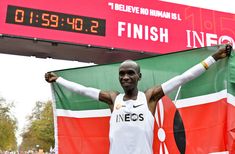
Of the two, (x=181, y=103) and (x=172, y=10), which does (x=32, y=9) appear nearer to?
(x=172, y=10)

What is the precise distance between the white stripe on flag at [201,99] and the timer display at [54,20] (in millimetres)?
4297

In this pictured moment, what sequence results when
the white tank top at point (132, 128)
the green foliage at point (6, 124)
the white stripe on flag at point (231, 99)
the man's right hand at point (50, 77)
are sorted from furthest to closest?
the green foliage at point (6, 124)
the man's right hand at point (50, 77)
the white stripe on flag at point (231, 99)
the white tank top at point (132, 128)

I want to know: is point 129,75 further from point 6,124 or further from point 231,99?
point 6,124

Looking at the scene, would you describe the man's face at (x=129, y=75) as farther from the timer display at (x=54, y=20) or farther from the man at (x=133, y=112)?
the timer display at (x=54, y=20)

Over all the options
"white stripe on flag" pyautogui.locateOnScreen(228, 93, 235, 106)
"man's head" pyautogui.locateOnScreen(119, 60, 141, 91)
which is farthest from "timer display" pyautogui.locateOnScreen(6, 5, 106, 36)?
"man's head" pyautogui.locateOnScreen(119, 60, 141, 91)

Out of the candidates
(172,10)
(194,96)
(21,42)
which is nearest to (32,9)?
(21,42)

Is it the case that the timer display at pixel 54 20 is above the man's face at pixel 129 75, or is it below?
above

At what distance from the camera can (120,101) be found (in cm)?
245

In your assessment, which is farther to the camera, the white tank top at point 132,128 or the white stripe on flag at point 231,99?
the white stripe on flag at point 231,99

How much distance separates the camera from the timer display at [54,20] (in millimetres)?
6707

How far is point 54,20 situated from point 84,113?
396 centimetres

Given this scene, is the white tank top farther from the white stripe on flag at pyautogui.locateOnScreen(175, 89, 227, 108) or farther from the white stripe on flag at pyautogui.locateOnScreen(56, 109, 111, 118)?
the white stripe on flag at pyautogui.locateOnScreen(56, 109, 111, 118)

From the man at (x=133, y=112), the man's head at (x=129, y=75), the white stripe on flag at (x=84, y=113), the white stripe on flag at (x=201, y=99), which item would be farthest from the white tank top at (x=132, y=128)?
the white stripe on flag at (x=84, y=113)

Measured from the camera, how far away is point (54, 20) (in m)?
6.92
